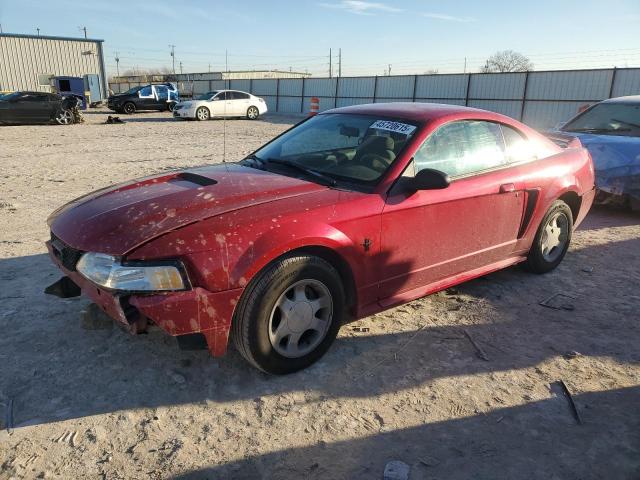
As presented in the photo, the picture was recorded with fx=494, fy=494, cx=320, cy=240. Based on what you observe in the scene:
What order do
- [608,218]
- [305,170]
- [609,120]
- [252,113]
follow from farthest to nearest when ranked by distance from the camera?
1. [252,113]
2. [609,120]
3. [608,218]
4. [305,170]

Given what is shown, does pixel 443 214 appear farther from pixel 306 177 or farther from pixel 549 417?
pixel 549 417

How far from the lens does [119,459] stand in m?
2.26

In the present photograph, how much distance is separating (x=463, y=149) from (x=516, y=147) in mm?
707

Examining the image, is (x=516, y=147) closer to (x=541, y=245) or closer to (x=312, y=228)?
(x=541, y=245)

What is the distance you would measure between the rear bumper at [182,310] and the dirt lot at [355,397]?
43 centimetres

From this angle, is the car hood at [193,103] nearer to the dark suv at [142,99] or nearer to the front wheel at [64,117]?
the front wheel at [64,117]

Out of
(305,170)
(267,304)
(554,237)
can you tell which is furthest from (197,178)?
(554,237)

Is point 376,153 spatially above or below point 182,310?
above

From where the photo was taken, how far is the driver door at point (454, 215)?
3248 mm

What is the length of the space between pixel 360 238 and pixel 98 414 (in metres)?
1.72

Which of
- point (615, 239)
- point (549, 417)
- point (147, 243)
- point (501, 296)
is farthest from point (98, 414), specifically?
point (615, 239)

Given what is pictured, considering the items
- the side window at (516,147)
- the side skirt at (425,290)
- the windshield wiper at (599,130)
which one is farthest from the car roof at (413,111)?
the windshield wiper at (599,130)

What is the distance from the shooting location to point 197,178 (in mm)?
3357

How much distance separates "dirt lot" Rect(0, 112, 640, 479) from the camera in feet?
7.47
